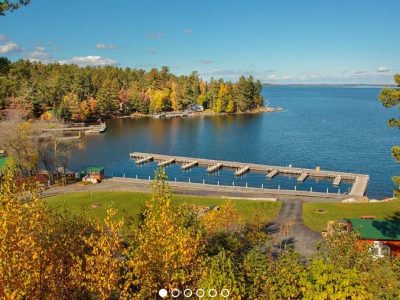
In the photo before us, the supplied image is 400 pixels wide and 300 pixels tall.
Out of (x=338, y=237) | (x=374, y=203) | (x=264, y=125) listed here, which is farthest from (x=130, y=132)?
(x=338, y=237)

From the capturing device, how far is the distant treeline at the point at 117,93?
13938 cm

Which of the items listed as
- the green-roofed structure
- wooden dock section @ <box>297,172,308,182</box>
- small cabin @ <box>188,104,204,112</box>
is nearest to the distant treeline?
small cabin @ <box>188,104,204,112</box>

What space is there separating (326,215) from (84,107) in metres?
118

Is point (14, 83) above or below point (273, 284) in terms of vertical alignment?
above

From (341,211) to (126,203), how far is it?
2508 centimetres

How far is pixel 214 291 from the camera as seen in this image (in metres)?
12.1

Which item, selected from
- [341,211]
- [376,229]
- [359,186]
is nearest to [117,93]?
[359,186]

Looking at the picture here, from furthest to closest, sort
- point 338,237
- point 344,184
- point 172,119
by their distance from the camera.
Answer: point 172,119, point 344,184, point 338,237

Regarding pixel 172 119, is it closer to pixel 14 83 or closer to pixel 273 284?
pixel 14 83

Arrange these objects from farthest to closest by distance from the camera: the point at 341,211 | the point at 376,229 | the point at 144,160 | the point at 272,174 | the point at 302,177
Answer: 1. the point at 144,160
2. the point at 272,174
3. the point at 302,177
4. the point at 341,211
5. the point at 376,229

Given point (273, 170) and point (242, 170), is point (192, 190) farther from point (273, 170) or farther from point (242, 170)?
point (273, 170)

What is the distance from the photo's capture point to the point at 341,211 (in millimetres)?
44906

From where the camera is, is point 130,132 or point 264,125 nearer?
point 130,132

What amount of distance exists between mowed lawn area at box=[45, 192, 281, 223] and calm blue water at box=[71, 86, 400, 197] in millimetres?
22982
